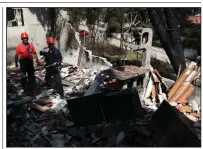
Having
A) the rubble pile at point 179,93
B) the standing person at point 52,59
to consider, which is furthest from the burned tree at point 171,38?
the standing person at point 52,59

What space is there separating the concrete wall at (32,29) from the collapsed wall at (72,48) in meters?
0.69

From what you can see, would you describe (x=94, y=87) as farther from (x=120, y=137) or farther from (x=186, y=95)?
→ (x=186, y=95)

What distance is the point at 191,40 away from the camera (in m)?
19.0

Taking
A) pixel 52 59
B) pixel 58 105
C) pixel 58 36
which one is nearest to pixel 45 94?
pixel 58 105

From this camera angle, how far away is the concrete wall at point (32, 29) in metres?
11.7

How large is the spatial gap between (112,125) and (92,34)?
415 inches

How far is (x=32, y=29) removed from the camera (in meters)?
12.5

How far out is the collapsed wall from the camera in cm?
1143


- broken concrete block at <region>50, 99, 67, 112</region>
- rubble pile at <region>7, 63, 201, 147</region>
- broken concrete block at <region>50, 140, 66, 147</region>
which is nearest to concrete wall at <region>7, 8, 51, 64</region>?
broken concrete block at <region>50, 99, 67, 112</region>

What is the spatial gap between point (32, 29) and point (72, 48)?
7.36 ft

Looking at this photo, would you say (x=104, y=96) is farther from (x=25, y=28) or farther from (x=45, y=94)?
(x=25, y=28)

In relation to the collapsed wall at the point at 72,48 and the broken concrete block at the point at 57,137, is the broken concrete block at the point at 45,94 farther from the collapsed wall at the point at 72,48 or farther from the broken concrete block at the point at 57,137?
the collapsed wall at the point at 72,48

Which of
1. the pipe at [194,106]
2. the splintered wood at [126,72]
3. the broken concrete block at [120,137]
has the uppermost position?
the splintered wood at [126,72]
